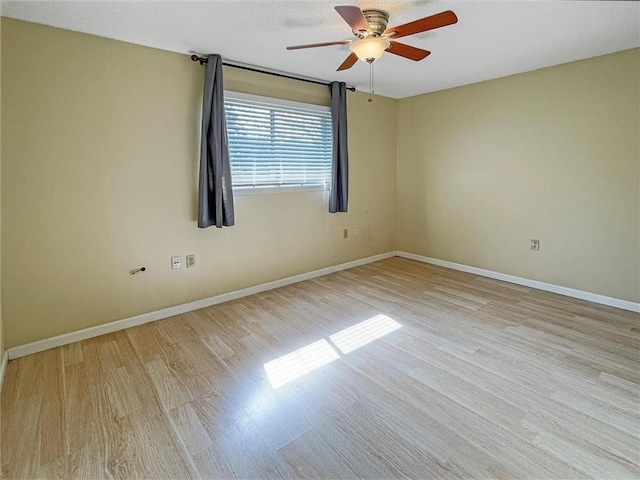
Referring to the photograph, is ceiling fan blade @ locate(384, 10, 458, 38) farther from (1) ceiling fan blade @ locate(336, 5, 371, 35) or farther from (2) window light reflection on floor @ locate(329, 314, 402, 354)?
(2) window light reflection on floor @ locate(329, 314, 402, 354)

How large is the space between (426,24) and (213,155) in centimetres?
198

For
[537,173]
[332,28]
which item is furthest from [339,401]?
[537,173]

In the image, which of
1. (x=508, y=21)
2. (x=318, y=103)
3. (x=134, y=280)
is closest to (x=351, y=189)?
(x=318, y=103)

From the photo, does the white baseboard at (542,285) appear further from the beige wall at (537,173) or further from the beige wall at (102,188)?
the beige wall at (102,188)

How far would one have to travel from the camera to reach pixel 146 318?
9.65 ft

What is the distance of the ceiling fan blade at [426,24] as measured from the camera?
1.76 m

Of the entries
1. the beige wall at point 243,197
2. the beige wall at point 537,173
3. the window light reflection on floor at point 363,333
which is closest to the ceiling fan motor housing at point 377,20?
the beige wall at point 243,197

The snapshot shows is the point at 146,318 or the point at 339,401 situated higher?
the point at 146,318

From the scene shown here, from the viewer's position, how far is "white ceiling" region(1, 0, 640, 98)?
209cm

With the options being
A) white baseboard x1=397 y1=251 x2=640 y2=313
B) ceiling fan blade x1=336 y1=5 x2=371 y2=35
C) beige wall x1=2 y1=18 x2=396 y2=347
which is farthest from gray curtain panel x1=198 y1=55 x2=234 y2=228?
white baseboard x1=397 y1=251 x2=640 y2=313

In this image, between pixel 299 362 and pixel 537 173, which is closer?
pixel 299 362

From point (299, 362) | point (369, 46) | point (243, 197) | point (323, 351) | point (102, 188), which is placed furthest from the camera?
point (243, 197)

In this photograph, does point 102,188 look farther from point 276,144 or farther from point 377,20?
point 377,20

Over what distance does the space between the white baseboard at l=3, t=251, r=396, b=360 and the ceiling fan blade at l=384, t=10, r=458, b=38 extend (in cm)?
266
